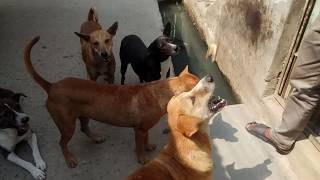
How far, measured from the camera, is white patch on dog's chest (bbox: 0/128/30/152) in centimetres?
340

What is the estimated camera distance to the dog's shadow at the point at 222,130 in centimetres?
368

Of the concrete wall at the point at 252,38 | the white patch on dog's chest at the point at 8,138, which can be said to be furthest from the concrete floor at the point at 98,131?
the concrete wall at the point at 252,38

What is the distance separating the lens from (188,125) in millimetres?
2412

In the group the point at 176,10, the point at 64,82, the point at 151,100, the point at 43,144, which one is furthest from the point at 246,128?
the point at 176,10

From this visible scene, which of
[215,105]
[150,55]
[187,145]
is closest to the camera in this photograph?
[187,145]

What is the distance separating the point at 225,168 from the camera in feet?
11.1

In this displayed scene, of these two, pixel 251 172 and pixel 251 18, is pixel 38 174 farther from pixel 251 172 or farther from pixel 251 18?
pixel 251 18

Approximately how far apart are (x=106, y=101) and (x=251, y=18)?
2.23 metres

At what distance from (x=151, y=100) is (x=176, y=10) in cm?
408

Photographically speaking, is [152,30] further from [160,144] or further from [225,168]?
[225,168]

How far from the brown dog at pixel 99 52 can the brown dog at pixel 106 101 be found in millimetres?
763

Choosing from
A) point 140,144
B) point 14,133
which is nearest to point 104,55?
point 140,144

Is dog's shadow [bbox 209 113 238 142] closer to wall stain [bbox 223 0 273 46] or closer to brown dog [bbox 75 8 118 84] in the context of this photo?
wall stain [bbox 223 0 273 46]

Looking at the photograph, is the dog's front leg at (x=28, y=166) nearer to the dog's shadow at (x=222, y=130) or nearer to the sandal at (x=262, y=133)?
the dog's shadow at (x=222, y=130)
